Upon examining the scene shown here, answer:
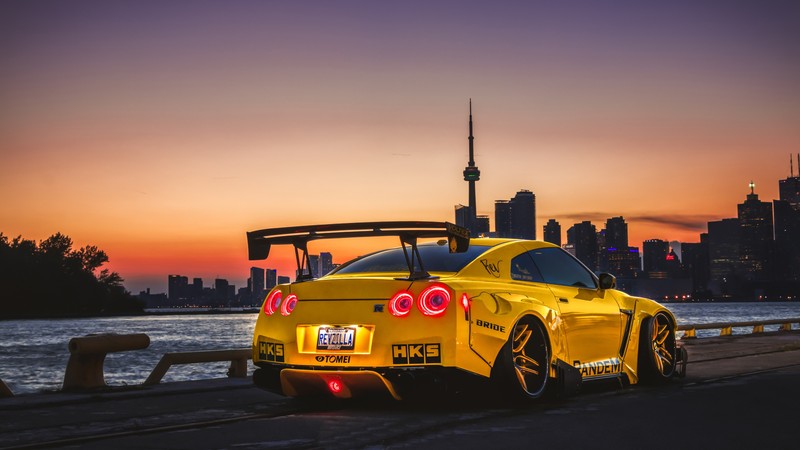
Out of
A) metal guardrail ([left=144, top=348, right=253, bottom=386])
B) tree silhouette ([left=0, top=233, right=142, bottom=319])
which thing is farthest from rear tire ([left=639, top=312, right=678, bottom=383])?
tree silhouette ([left=0, top=233, right=142, bottom=319])

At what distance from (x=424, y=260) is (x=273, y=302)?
136cm

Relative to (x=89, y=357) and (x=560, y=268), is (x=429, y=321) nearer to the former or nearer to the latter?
(x=560, y=268)

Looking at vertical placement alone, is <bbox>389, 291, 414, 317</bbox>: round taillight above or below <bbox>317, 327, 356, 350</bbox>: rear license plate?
above

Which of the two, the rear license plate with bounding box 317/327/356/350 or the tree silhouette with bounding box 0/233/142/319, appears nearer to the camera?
the rear license plate with bounding box 317/327/356/350

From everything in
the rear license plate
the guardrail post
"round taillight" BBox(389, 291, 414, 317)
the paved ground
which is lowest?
the paved ground

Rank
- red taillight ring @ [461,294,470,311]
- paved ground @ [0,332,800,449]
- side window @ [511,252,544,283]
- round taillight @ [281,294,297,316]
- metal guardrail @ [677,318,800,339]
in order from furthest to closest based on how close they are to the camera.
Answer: metal guardrail @ [677,318,800,339] < side window @ [511,252,544,283] < round taillight @ [281,294,297,316] < red taillight ring @ [461,294,470,311] < paved ground @ [0,332,800,449]

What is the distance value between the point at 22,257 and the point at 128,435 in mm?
173195

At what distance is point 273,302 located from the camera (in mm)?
8398

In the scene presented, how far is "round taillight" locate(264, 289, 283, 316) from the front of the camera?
8.34 metres

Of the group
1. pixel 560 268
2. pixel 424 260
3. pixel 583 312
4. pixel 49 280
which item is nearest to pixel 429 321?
pixel 424 260

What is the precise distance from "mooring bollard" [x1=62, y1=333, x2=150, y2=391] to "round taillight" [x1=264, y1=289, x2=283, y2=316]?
7.78ft

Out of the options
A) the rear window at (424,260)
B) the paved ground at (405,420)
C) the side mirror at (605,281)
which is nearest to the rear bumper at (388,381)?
the paved ground at (405,420)

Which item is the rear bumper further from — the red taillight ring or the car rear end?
the red taillight ring

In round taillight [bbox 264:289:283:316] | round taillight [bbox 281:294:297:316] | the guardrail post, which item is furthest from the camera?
the guardrail post
